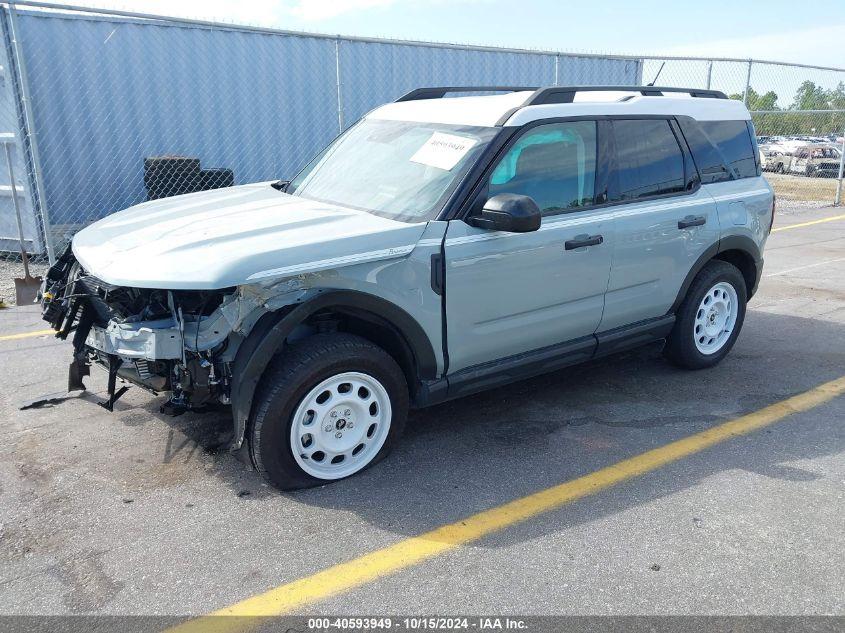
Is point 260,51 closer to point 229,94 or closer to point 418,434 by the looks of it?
point 229,94

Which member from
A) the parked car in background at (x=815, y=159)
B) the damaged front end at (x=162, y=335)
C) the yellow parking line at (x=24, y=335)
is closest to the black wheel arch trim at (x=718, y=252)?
the damaged front end at (x=162, y=335)

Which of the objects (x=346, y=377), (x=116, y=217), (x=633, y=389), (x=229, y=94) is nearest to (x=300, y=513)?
(x=346, y=377)

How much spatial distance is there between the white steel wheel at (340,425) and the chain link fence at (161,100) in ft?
17.0

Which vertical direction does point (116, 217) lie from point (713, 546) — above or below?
above

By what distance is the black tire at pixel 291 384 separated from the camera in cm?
323

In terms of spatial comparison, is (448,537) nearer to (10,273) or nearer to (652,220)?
(652,220)

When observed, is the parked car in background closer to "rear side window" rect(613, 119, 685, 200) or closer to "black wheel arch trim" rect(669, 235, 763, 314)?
"black wheel arch trim" rect(669, 235, 763, 314)

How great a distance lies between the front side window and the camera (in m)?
3.86

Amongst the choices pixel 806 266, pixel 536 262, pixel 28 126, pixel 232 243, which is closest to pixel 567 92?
pixel 536 262

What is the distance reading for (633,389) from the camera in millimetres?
4801

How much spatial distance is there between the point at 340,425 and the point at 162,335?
94cm

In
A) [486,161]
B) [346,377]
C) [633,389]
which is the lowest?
[633,389]

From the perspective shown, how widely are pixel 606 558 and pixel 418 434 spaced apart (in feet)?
4.65

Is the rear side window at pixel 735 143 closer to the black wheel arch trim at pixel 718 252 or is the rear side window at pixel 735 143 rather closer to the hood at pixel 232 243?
the black wheel arch trim at pixel 718 252
